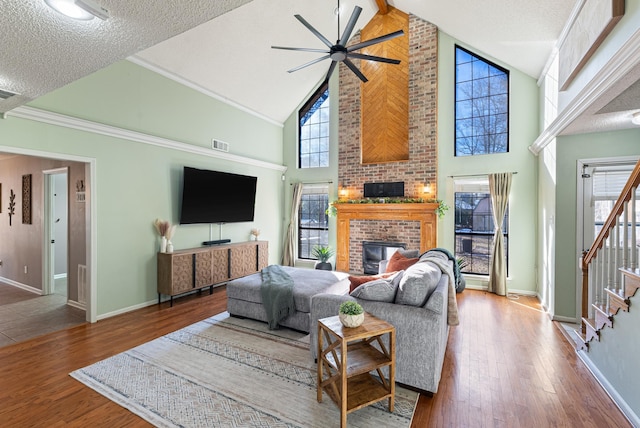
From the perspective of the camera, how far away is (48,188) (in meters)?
5.07

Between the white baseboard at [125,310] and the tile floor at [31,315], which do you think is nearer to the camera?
the tile floor at [31,315]

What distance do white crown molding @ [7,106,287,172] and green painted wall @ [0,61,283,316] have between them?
0.06 metres

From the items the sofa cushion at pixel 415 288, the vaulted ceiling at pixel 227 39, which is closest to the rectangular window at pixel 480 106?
the vaulted ceiling at pixel 227 39

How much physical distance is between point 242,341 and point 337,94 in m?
5.64

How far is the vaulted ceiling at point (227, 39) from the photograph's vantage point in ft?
5.56

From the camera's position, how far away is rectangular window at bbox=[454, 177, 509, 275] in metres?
5.66

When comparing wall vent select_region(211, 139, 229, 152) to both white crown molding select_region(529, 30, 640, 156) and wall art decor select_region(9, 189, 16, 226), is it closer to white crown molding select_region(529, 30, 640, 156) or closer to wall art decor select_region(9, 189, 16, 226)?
wall art decor select_region(9, 189, 16, 226)

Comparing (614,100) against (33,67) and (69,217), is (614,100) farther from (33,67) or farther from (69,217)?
(69,217)

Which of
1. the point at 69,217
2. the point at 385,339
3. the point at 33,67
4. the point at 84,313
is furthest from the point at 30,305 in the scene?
the point at 385,339

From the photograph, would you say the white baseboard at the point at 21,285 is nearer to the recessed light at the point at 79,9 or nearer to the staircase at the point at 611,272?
the recessed light at the point at 79,9

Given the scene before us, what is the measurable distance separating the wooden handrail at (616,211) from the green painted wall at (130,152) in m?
5.51

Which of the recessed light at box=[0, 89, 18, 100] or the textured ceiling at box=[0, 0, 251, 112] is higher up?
the textured ceiling at box=[0, 0, 251, 112]

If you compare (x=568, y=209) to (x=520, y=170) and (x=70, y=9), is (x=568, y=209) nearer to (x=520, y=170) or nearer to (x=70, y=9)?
(x=520, y=170)

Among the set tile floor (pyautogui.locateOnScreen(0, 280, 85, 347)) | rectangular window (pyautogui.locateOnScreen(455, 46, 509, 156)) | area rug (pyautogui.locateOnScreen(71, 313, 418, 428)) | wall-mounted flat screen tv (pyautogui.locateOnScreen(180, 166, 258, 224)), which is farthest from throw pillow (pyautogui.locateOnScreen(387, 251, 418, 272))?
tile floor (pyautogui.locateOnScreen(0, 280, 85, 347))
